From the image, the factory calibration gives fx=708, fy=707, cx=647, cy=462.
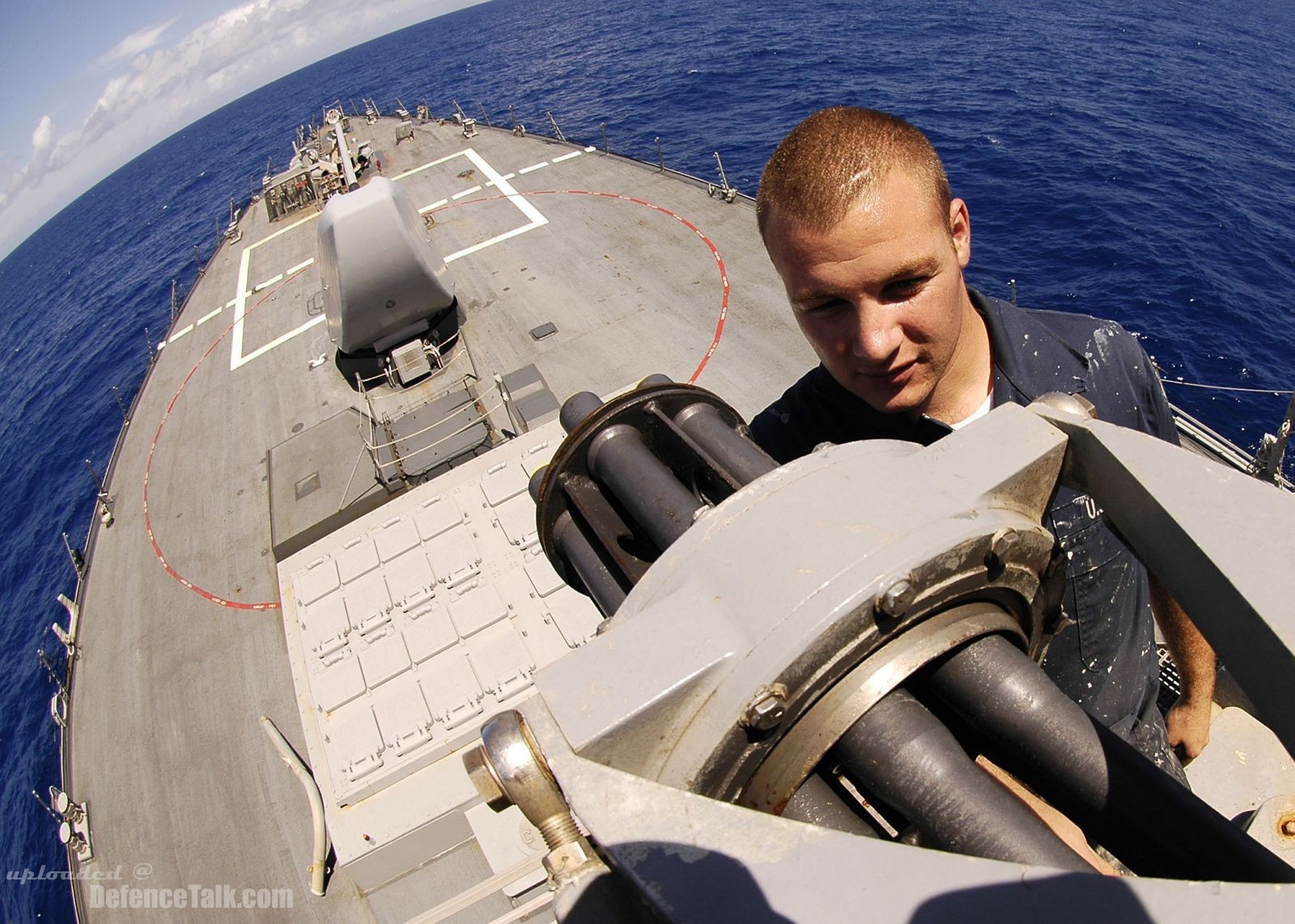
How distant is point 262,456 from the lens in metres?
14.8

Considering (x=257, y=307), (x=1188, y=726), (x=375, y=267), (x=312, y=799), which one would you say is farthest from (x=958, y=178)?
(x=312, y=799)

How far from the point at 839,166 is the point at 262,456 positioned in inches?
606

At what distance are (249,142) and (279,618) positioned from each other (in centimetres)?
11044

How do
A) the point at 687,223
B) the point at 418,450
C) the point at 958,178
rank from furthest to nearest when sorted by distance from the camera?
the point at 958,178, the point at 687,223, the point at 418,450

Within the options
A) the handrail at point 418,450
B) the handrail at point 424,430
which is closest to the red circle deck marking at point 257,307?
the handrail at point 418,450

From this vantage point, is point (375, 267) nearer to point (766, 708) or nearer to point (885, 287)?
point (885, 287)

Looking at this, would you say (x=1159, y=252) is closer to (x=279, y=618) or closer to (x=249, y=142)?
(x=279, y=618)

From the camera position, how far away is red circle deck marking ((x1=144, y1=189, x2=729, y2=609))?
12062 mm

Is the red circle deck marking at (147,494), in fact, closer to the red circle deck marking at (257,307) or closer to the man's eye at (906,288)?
the red circle deck marking at (257,307)

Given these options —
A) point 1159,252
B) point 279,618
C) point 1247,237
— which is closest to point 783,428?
point 279,618

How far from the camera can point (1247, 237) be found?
22469 mm

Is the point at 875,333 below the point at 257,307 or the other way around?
the other way around

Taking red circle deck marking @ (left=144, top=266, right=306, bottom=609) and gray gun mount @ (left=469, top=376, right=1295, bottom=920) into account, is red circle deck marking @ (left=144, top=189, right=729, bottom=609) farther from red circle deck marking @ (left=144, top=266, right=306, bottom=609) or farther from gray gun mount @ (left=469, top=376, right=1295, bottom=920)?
gray gun mount @ (left=469, top=376, right=1295, bottom=920)

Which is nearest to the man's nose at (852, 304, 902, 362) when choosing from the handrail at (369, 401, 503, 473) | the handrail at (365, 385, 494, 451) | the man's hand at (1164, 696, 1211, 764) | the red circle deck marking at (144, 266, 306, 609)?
the man's hand at (1164, 696, 1211, 764)
